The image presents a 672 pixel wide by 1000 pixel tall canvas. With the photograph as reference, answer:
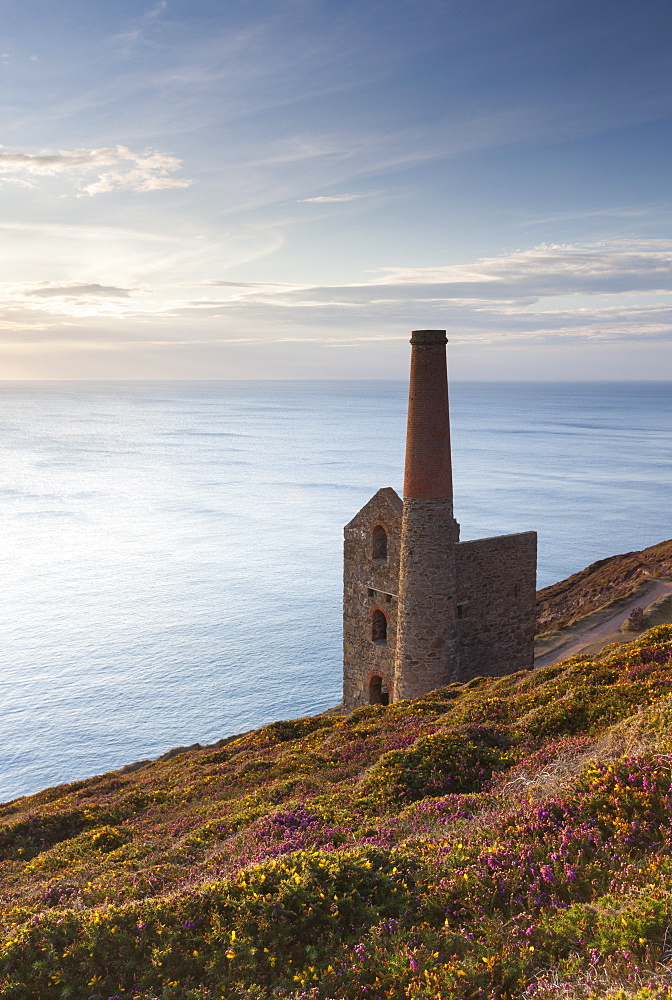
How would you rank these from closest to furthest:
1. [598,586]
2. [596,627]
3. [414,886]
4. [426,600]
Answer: [414,886]
[426,600]
[596,627]
[598,586]

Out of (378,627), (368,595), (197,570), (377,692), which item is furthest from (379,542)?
(197,570)

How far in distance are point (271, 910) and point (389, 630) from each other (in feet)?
72.5

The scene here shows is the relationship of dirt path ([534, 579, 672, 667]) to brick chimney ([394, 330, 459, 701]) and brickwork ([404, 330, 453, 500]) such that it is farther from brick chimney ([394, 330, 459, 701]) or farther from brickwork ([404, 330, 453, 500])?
brickwork ([404, 330, 453, 500])

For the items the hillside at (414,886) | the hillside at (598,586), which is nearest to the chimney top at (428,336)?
the hillside at (414,886)

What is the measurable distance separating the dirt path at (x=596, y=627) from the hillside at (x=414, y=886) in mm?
26395

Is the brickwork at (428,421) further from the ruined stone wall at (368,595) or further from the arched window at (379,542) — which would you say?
the arched window at (379,542)

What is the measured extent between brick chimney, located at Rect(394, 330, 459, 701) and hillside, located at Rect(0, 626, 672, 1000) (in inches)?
475

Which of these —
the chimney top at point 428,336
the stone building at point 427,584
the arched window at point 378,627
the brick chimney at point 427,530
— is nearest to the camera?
the chimney top at point 428,336

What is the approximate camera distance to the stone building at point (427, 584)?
26.6 metres

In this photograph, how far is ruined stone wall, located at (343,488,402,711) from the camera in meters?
30.0

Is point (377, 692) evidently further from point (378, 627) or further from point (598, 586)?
point (598, 586)

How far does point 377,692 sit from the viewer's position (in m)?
32.4

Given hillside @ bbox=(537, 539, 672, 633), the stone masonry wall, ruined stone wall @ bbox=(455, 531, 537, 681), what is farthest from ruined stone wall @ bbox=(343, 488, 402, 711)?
hillside @ bbox=(537, 539, 672, 633)

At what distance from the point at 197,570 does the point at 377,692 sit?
57.9 metres
